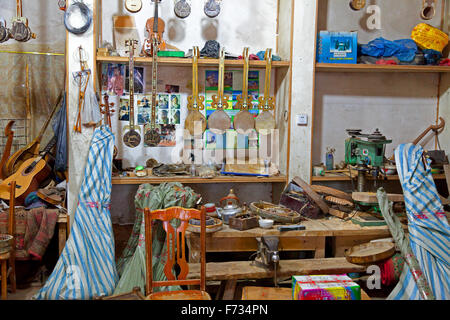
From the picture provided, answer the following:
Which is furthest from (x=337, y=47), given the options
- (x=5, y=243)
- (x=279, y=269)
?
(x=5, y=243)

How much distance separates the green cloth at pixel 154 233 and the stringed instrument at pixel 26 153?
126 centimetres

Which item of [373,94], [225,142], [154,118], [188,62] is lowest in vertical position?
[225,142]

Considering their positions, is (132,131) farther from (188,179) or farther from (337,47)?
(337,47)

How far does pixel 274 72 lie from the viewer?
4.34 metres

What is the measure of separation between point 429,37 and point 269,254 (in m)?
2.90

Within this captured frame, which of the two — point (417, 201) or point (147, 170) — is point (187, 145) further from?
point (417, 201)

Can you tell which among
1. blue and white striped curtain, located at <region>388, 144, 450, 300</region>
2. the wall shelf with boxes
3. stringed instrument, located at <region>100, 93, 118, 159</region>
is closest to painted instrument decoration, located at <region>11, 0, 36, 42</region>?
stringed instrument, located at <region>100, 93, 118, 159</region>

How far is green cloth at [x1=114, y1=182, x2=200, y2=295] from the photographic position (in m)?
3.27

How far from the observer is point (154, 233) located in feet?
11.7

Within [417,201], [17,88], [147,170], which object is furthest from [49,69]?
[417,201]

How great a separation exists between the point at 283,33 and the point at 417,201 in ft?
6.59

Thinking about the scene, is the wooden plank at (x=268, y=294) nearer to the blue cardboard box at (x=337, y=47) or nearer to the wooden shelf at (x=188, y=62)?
the wooden shelf at (x=188, y=62)

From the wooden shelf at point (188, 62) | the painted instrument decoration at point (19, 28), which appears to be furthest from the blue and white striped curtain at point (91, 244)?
the painted instrument decoration at point (19, 28)

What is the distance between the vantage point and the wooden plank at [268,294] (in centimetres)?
243
